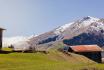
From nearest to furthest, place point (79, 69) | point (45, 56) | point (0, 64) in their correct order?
point (79, 69)
point (0, 64)
point (45, 56)

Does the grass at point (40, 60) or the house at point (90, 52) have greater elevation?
the house at point (90, 52)

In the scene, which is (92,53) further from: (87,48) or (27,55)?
(27,55)

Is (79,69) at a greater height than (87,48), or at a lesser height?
lesser

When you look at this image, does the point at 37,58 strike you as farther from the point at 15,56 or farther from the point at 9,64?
the point at 9,64

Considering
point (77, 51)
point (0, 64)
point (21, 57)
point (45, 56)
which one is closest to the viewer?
point (0, 64)

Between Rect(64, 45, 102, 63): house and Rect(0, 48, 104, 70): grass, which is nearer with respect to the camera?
Rect(0, 48, 104, 70): grass

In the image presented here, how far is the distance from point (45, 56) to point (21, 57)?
9649mm

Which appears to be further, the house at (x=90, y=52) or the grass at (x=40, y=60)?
the house at (x=90, y=52)

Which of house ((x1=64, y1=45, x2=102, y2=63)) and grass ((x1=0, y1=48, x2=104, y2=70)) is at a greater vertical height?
house ((x1=64, y1=45, x2=102, y2=63))

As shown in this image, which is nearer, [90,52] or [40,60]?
[40,60]

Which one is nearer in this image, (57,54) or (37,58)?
(37,58)

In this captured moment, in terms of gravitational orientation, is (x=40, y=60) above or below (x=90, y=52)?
below

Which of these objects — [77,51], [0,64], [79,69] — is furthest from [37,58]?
[77,51]

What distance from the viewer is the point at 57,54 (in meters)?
97.9
